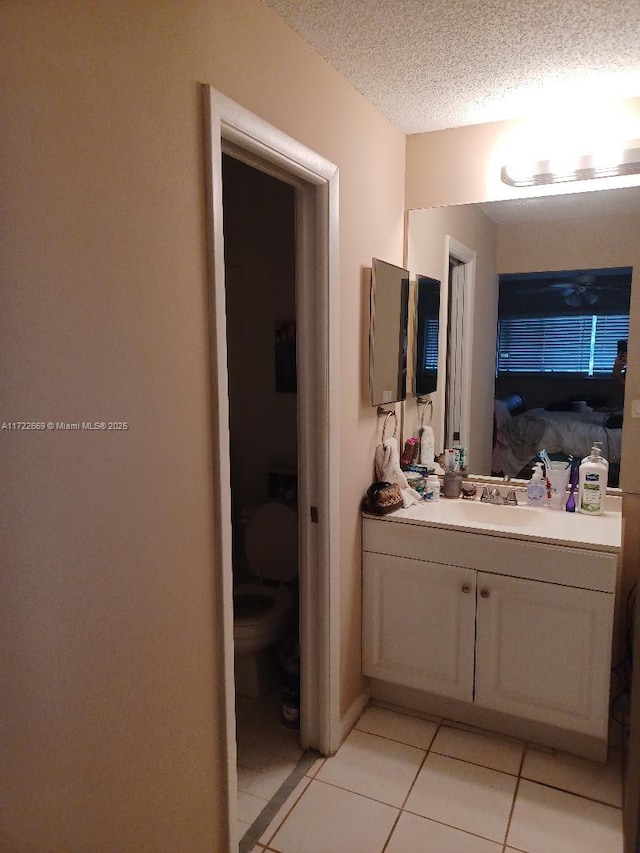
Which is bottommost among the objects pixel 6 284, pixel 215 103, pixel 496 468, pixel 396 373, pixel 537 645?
pixel 537 645

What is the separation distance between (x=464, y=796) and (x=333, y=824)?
459mm

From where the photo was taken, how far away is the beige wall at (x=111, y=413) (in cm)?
98

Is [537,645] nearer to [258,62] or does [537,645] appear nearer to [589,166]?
[589,166]

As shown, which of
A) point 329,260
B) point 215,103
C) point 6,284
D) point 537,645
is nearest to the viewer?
point 6,284

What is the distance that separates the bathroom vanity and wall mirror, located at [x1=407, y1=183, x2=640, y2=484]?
0.47 metres

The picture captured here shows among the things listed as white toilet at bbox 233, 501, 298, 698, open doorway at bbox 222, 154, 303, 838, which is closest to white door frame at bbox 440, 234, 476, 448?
open doorway at bbox 222, 154, 303, 838

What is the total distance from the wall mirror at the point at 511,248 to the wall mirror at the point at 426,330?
0.11ft

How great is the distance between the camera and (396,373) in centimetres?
238

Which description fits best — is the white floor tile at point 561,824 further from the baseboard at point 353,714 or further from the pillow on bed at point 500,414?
the pillow on bed at point 500,414

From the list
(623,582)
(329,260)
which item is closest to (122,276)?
(329,260)

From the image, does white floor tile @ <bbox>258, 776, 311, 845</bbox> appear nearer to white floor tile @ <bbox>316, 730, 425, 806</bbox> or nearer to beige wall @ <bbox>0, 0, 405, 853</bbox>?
white floor tile @ <bbox>316, 730, 425, 806</bbox>

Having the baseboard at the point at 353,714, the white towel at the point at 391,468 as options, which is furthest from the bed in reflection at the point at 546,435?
the baseboard at the point at 353,714

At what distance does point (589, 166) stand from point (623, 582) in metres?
1.55

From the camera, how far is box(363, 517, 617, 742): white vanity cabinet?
6.40ft
